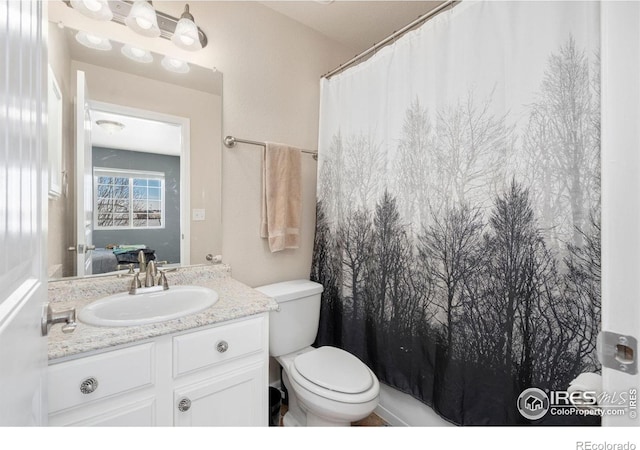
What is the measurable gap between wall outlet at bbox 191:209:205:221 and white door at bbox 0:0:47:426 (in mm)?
900

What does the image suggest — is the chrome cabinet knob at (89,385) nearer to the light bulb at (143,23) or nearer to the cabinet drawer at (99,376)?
the cabinet drawer at (99,376)

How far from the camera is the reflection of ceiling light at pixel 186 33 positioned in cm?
134

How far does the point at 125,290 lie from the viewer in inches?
51.3

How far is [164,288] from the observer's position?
1300 mm

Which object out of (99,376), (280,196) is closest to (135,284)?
(99,376)

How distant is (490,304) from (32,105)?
142 cm

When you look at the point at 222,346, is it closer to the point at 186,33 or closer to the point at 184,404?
the point at 184,404

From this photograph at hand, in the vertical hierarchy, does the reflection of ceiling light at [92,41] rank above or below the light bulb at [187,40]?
below

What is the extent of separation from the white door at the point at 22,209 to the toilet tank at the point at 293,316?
1.00 metres

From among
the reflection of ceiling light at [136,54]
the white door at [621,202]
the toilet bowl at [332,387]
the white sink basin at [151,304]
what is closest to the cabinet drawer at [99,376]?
the white sink basin at [151,304]

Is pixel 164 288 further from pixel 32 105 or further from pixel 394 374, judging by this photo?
pixel 394 374

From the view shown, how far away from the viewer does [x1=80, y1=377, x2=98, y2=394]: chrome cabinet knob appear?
842 millimetres

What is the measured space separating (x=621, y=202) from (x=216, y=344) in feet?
3.85
